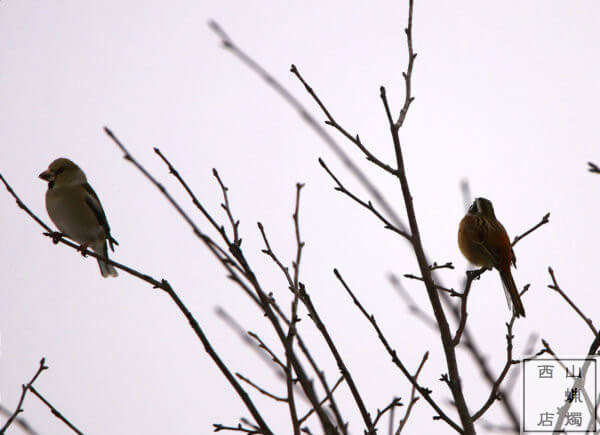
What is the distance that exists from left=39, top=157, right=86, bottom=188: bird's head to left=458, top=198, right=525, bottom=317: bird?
3859 mm

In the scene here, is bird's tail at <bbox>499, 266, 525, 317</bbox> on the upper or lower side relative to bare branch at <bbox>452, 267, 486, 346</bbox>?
upper

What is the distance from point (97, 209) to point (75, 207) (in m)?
0.21

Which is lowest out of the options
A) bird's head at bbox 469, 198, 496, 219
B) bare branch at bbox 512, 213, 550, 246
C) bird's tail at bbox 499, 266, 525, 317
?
bare branch at bbox 512, 213, 550, 246

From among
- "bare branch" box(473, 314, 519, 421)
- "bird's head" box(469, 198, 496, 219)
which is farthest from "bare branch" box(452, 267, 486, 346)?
"bird's head" box(469, 198, 496, 219)

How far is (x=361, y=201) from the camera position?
8.52 feet

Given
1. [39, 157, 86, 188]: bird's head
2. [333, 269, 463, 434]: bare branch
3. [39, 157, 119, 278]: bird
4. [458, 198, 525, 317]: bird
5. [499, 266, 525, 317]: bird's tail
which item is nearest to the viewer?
[333, 269, 463, 434]: bare branch

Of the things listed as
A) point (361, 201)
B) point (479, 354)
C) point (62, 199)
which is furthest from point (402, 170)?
point (62, 199)

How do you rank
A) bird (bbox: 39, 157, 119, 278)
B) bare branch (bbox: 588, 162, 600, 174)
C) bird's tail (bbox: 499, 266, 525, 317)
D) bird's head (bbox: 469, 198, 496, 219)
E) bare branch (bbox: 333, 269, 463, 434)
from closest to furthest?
bare branch (bbox: 588, 162, 600, 174) < bare branch (bbox: 333, 269, 463, 434) < bird's tail (bbox: 499, 266, 525, 317) < bird's head (bbox: 469, 198, 496, 219) < bird (bbox: 39, 157, 119, 278)

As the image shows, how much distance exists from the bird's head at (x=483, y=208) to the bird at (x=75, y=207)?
357 cm

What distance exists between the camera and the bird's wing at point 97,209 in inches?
243

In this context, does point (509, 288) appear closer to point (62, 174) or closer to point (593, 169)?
point (593, 169)

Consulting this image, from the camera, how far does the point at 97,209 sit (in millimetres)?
6191

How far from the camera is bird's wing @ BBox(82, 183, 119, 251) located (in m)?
6.17

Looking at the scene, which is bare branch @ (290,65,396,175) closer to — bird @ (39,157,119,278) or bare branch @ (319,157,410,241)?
bare branch @ (319,157,410,241)
